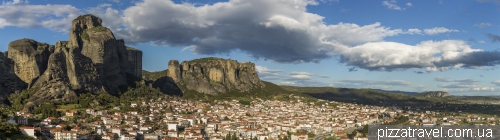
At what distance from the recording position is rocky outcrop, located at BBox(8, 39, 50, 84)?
9725 centimetres

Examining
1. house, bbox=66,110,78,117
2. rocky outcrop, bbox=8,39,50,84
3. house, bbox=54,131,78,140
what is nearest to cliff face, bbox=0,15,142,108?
rocky outcrop, bbox=8,39,50,84

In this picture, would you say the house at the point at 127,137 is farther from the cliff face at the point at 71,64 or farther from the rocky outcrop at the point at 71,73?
the rocky outcrop at the point at 71,73

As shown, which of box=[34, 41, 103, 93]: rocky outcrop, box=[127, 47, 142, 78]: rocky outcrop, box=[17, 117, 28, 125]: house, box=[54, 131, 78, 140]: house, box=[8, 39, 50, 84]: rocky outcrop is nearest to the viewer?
box=[54, 131, 78, 140]: house

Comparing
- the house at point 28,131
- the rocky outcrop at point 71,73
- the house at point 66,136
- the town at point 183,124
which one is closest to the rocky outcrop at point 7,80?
the rocky outcrop at point 71,73

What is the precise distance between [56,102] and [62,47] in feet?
83.3

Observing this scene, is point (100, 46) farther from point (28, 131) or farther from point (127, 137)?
point (28, 131)

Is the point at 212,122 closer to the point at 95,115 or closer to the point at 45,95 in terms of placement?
the point at 95,115

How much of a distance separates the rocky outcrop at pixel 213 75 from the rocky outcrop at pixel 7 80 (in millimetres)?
65633

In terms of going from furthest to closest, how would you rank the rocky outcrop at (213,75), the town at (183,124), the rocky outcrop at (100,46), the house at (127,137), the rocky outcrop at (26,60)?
the rocky outcrop at (213,75) → the rocky outcrop at (100,46) → the rocky outcrop at (26,60) → the house at (127,137) → the town at (183,124)

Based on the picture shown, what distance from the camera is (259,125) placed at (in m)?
85.6

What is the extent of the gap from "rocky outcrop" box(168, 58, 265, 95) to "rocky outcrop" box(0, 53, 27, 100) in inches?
2584

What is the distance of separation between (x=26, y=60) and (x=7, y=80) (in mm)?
10741

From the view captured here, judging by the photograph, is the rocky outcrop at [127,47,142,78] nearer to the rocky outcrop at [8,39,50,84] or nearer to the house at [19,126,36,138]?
the rocky outcrop at [8,39,50,84]

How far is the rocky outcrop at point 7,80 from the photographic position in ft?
283
